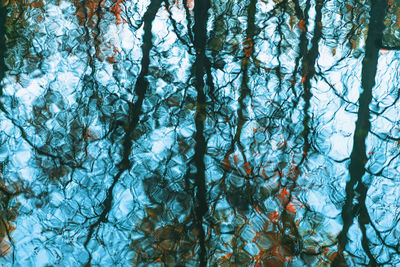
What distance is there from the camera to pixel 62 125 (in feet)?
8.31

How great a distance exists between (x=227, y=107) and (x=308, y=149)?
22.1 inches

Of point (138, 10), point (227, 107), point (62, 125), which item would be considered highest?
point (138, 10)

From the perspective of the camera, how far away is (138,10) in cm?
364

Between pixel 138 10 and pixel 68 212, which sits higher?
pixel 138 10

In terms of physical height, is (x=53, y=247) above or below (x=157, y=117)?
below

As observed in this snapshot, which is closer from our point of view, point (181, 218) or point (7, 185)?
point (181, 218)

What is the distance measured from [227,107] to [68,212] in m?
1.13

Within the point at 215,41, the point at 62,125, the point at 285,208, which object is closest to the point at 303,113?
the point at 285,208

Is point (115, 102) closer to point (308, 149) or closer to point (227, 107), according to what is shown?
point (227, 107)

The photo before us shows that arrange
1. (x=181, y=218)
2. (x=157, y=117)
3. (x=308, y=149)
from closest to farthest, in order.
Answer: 1. (x=181, y=218)
2. (x=308, y=149)
3. (x=157, y=117)

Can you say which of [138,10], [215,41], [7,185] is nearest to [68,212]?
[7,185]

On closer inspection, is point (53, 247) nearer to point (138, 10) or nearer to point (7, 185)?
point (7, 185)

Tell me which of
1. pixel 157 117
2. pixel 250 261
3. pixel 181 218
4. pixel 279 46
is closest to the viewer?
pixel 250 261

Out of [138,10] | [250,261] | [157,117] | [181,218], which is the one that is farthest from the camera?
[138,10]
